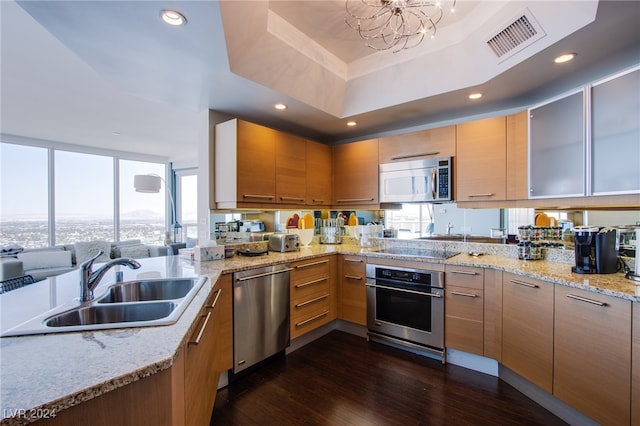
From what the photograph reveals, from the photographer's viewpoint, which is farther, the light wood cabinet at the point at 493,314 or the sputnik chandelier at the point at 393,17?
the light wood cabinet at the point at 493,314

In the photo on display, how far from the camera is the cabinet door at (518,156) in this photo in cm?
235

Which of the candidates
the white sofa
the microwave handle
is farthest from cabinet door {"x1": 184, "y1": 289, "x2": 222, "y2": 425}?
the white sofa

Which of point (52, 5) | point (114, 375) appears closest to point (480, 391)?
point (114, 375)

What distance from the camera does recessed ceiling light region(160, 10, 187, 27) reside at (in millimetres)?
1453

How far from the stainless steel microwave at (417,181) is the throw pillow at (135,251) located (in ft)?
16.0

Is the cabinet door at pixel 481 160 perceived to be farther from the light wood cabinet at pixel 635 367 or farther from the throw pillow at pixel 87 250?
the throw pillow at pixel 87 250

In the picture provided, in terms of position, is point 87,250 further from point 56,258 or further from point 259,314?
point 259,314

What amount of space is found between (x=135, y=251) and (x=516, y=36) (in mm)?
6312

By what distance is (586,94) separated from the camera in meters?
1.89

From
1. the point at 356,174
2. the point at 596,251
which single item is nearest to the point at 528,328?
the point at 596,251

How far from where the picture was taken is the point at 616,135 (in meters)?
1.76

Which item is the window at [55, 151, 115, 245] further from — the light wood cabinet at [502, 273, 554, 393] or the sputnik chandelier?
the light wood cabinet at [502, 273, 554, 393]

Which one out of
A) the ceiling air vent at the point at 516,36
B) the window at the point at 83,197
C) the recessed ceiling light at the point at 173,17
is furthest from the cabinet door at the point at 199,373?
the window at the point at 83,197

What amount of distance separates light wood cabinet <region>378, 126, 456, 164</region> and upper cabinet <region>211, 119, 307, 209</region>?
3.47 feet
